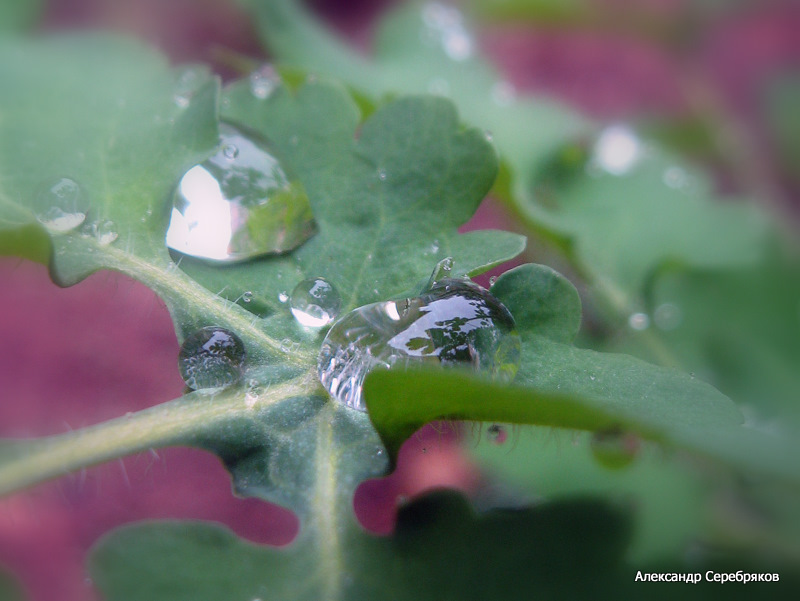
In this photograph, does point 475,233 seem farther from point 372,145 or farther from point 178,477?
point 178,477

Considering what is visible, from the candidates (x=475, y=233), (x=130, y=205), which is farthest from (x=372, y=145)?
(x=130, y=205)

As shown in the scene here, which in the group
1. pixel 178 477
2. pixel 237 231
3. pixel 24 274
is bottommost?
pixel 178 477

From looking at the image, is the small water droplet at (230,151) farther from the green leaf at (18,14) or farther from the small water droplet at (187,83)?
the green leaf at (18,14)

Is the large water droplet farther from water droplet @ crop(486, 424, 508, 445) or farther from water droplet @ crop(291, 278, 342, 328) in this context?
water droplet @ crop(486, 424, 508, 445)

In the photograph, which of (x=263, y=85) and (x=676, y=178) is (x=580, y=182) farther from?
(x=263, y=85)

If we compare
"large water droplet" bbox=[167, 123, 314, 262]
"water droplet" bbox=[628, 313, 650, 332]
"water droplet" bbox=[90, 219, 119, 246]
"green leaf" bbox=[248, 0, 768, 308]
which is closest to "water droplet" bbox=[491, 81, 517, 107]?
"green leaf" bbox=[248, 0, 768, 308]

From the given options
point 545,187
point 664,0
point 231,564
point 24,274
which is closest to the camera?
point 231,564
